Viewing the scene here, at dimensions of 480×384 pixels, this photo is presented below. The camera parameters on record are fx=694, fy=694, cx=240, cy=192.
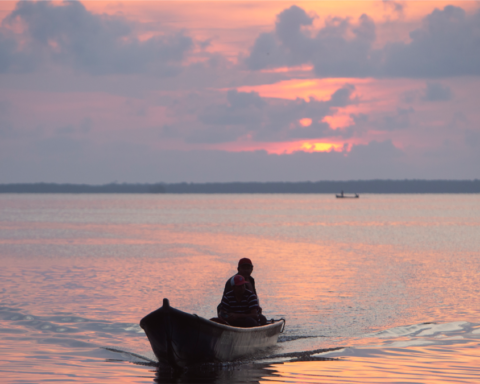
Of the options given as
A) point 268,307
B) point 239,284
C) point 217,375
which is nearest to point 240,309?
point 239,284

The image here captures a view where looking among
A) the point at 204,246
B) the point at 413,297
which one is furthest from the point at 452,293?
the point at 204,246

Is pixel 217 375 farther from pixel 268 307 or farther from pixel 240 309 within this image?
pixel 268 307

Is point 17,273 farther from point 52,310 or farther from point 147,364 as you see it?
point 147,364

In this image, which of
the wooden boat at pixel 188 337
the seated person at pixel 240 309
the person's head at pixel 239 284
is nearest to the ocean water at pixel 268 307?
the wooden boat at pixel 188 337

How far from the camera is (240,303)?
54.0 feet

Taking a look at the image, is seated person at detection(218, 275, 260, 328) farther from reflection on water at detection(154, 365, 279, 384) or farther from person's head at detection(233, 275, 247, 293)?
reflection on water at detection(154, 365, 279, 384)

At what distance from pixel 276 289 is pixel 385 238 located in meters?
38.5

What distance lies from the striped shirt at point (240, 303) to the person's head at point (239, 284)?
253mm

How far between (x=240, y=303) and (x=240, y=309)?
151 mm

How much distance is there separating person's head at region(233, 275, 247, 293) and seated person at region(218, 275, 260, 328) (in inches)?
4.2

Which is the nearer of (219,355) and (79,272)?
(219,355)

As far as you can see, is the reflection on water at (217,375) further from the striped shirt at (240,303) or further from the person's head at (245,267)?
the person's head at (245,267)

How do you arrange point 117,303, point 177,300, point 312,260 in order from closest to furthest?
point 117,303
point 177,300
point 312,260

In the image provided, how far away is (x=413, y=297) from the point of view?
29.7 meters
